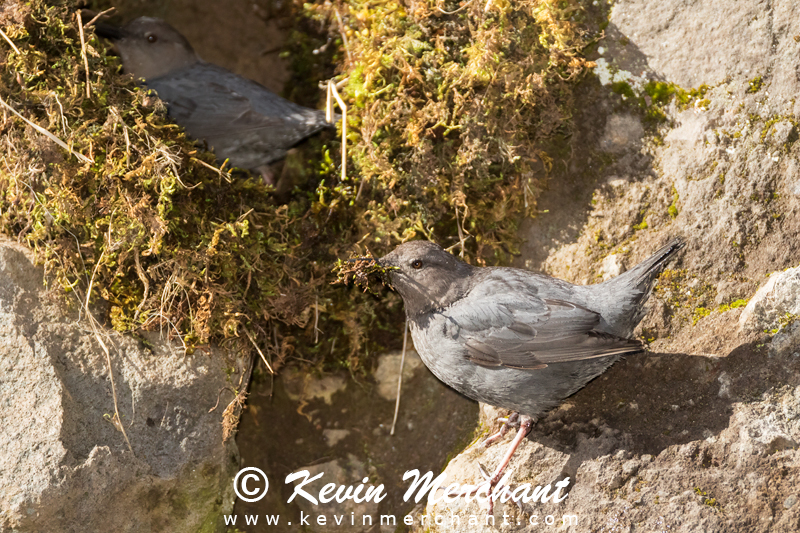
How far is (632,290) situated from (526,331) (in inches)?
27.0

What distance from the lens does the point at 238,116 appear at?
4840mm

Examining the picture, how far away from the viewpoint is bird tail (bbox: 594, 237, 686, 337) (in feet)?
12.5

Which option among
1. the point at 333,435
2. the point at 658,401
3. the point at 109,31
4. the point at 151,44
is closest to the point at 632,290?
the point at 658,401

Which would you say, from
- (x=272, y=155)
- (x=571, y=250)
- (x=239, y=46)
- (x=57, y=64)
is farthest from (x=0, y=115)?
(x=571, y=250)

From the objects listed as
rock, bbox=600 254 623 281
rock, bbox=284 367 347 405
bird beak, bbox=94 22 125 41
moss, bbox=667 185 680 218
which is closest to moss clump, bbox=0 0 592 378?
rock, bbox=284 367 347 405

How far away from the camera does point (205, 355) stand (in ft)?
14.1

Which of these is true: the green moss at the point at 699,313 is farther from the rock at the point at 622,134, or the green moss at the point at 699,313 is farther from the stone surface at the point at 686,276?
the rock at the point at 622,134

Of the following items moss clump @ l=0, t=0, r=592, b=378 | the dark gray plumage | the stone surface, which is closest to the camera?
the stone surface

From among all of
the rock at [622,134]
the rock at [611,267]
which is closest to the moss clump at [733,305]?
the rock at [611,267]

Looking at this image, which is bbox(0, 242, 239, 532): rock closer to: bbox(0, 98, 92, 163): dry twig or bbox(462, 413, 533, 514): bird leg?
bbox(0, 98, 92, 163): dry twig

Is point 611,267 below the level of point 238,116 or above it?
above

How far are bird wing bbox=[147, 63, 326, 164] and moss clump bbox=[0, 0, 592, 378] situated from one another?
9.9 inches

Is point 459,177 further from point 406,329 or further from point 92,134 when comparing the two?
point 92,134

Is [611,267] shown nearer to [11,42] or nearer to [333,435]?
[333,435]
